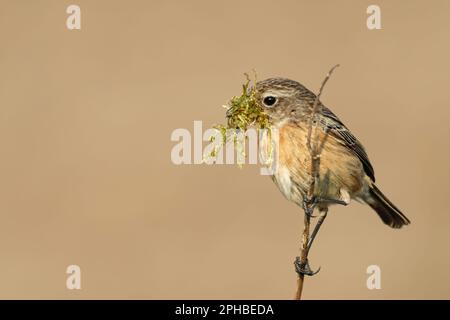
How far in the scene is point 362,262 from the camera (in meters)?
11.9

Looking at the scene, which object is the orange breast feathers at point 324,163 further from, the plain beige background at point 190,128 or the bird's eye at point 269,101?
the plain beige background at point 190,128

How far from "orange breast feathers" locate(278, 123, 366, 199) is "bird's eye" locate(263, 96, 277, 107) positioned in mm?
217

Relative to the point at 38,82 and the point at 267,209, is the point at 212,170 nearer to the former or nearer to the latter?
the point at 267,209

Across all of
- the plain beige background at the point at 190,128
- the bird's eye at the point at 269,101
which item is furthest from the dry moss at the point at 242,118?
the plain beige background at the point at 190,128

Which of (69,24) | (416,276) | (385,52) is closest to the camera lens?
(416,276)

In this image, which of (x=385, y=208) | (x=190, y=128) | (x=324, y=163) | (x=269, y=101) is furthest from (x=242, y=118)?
(x=190, y=128)

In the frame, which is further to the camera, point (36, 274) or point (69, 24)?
Result: point (69, 24)

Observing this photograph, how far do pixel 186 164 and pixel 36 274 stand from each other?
327cm

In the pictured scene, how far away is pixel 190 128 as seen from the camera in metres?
14.2

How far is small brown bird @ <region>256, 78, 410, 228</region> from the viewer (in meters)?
7.03

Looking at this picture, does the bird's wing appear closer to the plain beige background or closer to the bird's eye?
the bird's eye

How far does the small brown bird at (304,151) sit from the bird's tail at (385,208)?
0.29m

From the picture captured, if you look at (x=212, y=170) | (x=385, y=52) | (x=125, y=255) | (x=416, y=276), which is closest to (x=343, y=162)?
(x=416, y=276)

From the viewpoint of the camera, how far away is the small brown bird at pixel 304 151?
7.03 metres
